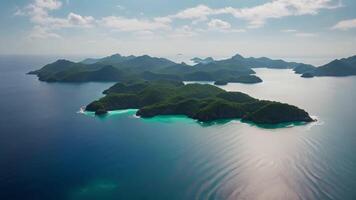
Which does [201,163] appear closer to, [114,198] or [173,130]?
[114,198]

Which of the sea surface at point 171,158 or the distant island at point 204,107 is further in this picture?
the distant island at point 204,107

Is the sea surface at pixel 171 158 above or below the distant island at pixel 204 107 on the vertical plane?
below

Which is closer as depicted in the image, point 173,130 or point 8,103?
point 173,130

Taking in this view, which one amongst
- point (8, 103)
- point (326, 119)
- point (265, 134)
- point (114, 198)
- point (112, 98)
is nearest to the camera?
point (114, 198)

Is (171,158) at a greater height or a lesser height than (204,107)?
lesser

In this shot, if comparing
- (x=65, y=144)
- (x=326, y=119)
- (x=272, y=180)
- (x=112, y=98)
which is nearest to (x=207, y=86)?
(x=112, y=98)

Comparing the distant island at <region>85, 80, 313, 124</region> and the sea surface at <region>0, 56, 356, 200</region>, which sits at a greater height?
the distant island at <region>85, 80, 313, 124</region>

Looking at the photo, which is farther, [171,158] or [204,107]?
[204,107]

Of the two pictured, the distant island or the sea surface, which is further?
the distant island
